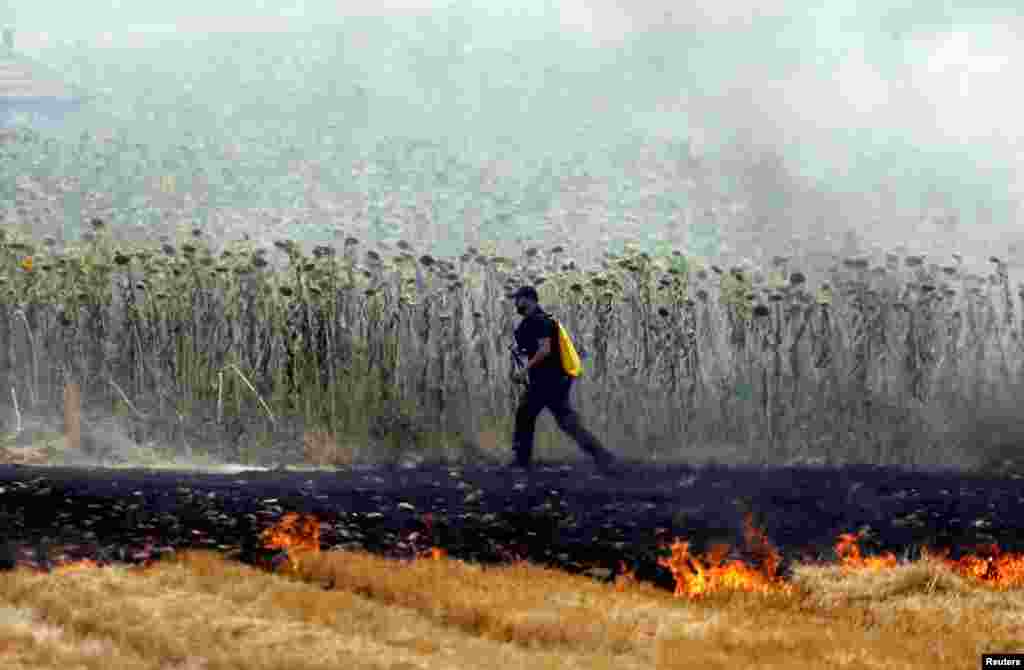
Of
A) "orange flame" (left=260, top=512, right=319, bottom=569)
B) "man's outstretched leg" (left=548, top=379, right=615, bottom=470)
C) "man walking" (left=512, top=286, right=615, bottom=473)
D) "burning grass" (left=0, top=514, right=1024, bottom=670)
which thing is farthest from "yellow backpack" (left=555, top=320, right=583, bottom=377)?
"burning grass" (left=0, top=514, right=1024, bottom=670)

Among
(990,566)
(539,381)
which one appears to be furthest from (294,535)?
(539,381)

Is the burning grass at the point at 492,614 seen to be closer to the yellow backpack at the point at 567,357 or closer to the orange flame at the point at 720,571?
the orange flame at the point at 720,571

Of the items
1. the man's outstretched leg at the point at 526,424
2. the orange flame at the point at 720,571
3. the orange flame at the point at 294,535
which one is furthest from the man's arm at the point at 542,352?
the orange flame at the point at 720,571

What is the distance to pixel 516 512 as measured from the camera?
43.2 ft

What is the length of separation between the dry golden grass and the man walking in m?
5.24

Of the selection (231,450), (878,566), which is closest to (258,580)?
(878,566)

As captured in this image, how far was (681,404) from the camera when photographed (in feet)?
58.7

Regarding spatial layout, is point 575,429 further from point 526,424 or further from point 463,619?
point 463,619

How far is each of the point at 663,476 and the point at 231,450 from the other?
447 cm

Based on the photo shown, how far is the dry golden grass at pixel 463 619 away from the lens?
8633mm

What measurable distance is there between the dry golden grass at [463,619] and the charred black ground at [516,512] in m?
0.66

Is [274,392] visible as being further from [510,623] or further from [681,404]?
[510,623]

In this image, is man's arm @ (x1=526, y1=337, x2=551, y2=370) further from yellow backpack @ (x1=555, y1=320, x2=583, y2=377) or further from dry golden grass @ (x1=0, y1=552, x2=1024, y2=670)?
dry golden grass @ (x1=0, y1=552, x2=1024, y2=670)

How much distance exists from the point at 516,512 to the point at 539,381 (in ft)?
10.9
